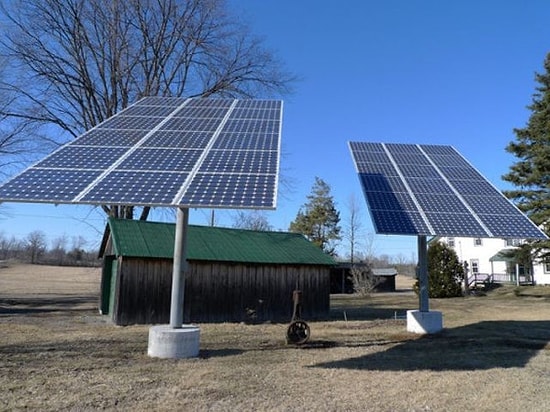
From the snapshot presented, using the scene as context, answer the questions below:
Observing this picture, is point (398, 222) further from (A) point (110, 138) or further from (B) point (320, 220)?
(B) point (320, 220)

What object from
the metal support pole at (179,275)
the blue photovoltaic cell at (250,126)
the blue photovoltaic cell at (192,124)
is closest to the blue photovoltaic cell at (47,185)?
the metal support pole at (179,275)

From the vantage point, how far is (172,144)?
11.3m

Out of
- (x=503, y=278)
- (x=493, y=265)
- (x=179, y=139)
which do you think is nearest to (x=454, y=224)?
(x=179, y=139)

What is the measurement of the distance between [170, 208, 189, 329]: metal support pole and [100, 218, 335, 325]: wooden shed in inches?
296

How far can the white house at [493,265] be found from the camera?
48281 mm

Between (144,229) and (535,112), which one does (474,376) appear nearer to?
(144,229)

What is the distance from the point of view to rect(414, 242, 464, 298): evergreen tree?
34562 mm

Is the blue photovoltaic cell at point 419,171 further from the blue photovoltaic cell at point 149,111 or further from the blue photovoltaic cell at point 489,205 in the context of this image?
the blue photovoltaic cell at point 149,111

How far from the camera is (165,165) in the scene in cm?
1004

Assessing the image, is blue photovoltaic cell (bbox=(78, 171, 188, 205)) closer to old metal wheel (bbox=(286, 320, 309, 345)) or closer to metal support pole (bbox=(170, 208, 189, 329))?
metal support pole (bbox=(170, 208, 189, 329))

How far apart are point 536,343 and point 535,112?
25053mm

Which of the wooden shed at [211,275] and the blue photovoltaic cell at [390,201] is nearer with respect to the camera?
the blue photovoltaic cell at [390,201]

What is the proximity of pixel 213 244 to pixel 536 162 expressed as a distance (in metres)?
23.0

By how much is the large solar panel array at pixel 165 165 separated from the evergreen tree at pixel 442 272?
80.1ft
